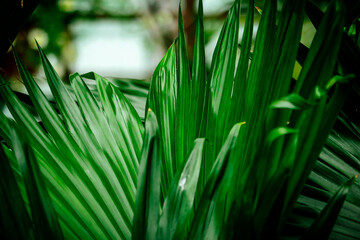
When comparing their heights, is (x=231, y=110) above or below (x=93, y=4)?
below

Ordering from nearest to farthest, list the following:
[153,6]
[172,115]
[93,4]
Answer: [172,115] < [153,6] < [93,4]

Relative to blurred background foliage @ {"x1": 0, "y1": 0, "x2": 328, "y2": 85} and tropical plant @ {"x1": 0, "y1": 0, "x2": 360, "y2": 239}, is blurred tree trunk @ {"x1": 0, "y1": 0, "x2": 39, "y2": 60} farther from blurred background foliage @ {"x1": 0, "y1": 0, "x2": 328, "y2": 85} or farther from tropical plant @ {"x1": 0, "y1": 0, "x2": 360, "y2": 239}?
blurred background foliage @ {"x1": 0, "y1": 0, "x2": 328, "y2": 85}

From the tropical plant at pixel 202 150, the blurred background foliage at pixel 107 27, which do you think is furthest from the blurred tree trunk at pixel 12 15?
the blurred background foliage at pixel 107 27

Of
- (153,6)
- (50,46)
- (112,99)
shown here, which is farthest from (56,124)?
(50,46)

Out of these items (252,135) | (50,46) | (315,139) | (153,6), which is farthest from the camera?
(50,46)

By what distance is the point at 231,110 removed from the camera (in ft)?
1.31

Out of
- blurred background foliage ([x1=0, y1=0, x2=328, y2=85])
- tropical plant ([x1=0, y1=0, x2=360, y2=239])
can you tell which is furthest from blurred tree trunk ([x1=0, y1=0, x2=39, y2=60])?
blurred background foliage ([x1=0, y1=0, x2=328, y2=85])

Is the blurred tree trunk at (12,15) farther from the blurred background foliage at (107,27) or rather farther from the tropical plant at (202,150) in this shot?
the blurred background foliage at (107,27)

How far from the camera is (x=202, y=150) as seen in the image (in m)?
0.26

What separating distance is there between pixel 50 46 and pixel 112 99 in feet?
11.8

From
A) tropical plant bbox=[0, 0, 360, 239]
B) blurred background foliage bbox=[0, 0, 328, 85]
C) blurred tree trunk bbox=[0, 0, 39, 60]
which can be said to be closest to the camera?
tropical plant bbox=[0, 0, 360, 239]

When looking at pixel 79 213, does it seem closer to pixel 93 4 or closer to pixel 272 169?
pixel 272 169

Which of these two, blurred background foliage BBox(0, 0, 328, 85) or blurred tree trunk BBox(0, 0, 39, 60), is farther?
blurred background foliage BBox(0, 0, 328, 85)

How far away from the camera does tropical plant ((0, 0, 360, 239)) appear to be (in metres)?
0.24
